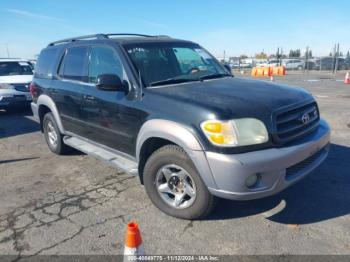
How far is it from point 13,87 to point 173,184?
8.40 meters

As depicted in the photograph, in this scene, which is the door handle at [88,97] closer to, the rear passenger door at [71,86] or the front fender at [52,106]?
the rear passenger door at [71,86]

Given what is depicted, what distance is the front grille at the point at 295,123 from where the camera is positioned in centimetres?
319


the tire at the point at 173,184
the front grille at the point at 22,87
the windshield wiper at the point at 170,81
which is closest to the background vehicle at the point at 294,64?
the front grille at the point at 22,87

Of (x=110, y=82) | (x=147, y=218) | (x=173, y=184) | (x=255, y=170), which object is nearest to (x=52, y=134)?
(x=110, y=82)

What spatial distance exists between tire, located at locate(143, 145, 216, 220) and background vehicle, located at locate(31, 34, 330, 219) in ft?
0.04

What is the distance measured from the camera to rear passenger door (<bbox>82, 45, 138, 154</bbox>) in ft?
12.8

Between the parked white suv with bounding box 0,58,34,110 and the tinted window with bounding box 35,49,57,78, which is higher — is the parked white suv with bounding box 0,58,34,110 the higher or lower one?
the lower one

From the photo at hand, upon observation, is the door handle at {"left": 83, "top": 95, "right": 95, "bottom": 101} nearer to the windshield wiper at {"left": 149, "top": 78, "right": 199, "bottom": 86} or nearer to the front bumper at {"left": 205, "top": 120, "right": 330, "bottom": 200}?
the windshield wiper at {"left": 149, "top": 78, "right": 199, "bottom": 86}

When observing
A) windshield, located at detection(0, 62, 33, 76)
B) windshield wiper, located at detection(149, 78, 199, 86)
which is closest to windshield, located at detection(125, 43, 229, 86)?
windshield wiper, located at detection(149, 78, 199, 86)

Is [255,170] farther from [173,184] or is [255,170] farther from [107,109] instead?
[107,109]

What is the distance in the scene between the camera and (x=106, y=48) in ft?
14.2

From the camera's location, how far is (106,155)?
4367 millimetres

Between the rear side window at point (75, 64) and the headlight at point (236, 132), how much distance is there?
7.88ft

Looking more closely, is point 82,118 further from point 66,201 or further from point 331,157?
point 331,157
